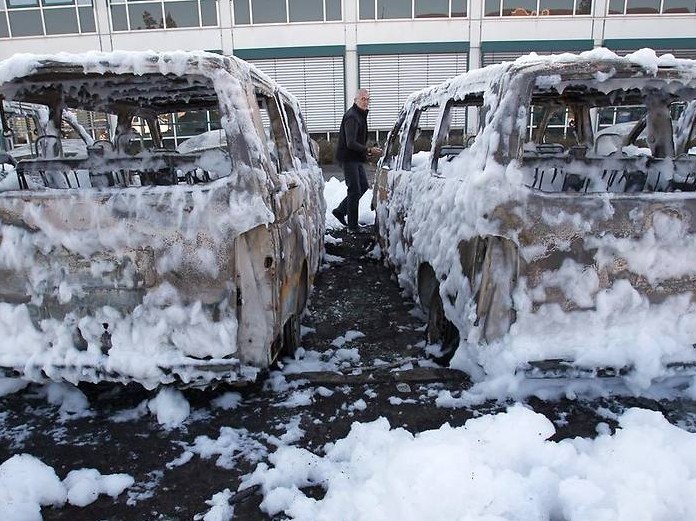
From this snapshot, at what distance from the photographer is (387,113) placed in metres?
21.1

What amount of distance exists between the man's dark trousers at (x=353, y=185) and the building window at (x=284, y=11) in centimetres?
1366

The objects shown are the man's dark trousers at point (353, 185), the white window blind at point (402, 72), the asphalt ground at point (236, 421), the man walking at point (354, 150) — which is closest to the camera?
the asphalt ground at point (236, 421)

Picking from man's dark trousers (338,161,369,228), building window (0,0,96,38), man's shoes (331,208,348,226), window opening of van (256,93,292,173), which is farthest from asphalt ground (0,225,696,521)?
building window (0,0,96,38)

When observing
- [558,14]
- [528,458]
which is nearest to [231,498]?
[528,458]

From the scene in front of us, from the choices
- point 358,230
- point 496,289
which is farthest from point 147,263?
point 358,230

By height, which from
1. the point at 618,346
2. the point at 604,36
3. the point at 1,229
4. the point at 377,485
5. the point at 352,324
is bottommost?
the point at 352,324

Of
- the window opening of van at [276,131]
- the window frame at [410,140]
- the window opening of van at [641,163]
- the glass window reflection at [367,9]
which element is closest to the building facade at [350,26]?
the glass window reflection at [367,9]

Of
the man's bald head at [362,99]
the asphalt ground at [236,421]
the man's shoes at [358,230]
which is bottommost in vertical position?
the man's shoes at [358,230]

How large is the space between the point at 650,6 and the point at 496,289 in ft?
69.8

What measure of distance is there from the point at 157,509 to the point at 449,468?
1308 millimetres

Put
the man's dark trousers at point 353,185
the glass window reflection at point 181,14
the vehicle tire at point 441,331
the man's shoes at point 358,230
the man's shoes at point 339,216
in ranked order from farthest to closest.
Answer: the glass window reflection at point 181,14, the man's shoes at point 339,216, the man's shoes at point 358,230, the man's dark trousers at point 353,185, the vehicle tire at point 441,331

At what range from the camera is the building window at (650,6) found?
1956cm

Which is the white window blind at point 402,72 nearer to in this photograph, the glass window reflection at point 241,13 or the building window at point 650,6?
the glass window reflection at point 241,13

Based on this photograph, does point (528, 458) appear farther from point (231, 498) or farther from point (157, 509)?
point (157, 509)
